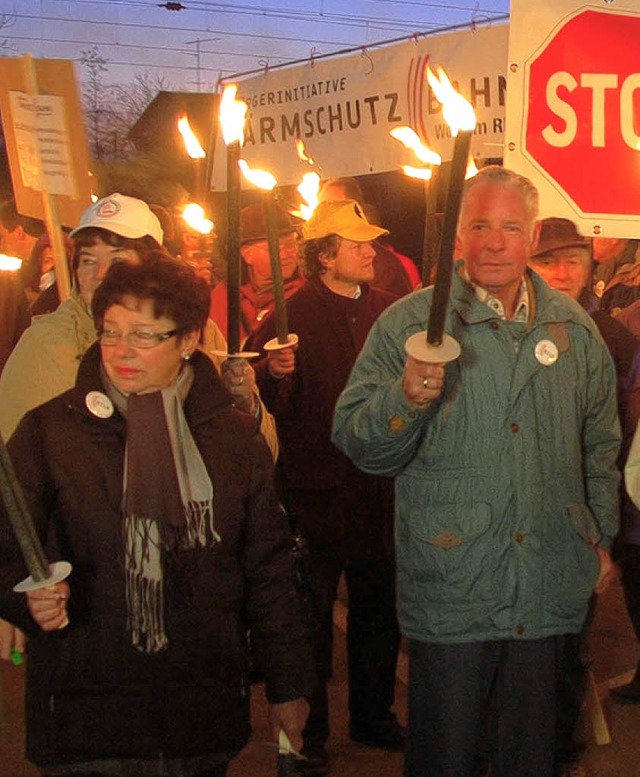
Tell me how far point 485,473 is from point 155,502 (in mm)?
974

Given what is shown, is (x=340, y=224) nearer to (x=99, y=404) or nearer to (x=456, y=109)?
(x=99, y=404)

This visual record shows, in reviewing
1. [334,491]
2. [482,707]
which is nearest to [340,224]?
[334,491]

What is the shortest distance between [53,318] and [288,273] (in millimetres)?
3000

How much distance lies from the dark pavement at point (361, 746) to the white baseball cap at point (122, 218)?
2.11 metres

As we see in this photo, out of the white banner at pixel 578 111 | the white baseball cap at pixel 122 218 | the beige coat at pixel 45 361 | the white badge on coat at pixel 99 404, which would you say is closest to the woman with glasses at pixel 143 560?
the white badge on coat at pixel 99 404

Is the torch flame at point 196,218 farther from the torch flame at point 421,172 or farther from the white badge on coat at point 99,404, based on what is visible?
the white badge on coat at point 99,404

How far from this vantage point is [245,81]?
6.99m

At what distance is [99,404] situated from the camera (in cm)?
303

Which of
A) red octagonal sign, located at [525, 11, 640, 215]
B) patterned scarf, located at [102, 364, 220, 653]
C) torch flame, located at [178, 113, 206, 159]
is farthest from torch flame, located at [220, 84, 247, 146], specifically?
red octagonal sign, located at [525, 11, 640, 215]

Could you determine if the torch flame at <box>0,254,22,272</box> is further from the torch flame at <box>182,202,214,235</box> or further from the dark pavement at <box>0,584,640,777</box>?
the dark pavement at <box>0,584,640,777</box>

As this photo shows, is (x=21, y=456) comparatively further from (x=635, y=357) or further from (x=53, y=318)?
(x=635, y=357)

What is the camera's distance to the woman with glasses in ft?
9.74

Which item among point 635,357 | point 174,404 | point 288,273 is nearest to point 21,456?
point 174,404

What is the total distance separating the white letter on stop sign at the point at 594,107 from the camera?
421 cm
